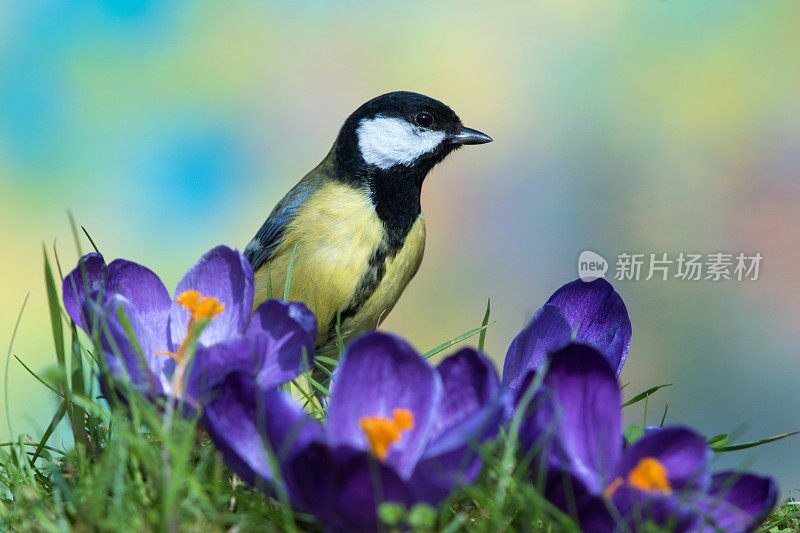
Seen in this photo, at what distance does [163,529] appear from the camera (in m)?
0.48

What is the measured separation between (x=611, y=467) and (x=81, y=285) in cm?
42

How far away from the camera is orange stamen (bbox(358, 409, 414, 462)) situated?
0.45 m

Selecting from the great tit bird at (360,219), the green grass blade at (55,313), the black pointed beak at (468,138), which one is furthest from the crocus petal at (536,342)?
the black pointed beak at (468,138)

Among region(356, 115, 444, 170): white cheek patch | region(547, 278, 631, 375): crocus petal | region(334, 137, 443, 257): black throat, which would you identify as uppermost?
region(356, 115, 444, 170): white cheek patch

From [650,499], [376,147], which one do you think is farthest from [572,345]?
[376,147]

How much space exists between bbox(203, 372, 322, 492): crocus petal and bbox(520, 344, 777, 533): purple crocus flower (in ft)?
0.48

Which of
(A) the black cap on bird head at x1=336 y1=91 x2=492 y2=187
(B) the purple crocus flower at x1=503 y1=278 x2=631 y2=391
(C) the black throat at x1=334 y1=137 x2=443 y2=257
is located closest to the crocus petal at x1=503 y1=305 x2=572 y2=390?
(B) the purple crocus flower at x1=503 y1=278 x2=631 y2=391

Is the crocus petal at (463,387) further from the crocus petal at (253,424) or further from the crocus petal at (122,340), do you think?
the crocus petal at (122,340)

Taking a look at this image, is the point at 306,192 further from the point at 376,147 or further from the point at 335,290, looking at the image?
the point at 335,290

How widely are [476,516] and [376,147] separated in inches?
50.0

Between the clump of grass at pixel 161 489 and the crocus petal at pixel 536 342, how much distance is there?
0.22 feet

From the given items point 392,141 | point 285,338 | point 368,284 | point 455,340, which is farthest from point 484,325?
point 392,141

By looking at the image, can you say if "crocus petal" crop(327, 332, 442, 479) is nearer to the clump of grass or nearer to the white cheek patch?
the clump of grass

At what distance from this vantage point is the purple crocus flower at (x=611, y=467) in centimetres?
46
